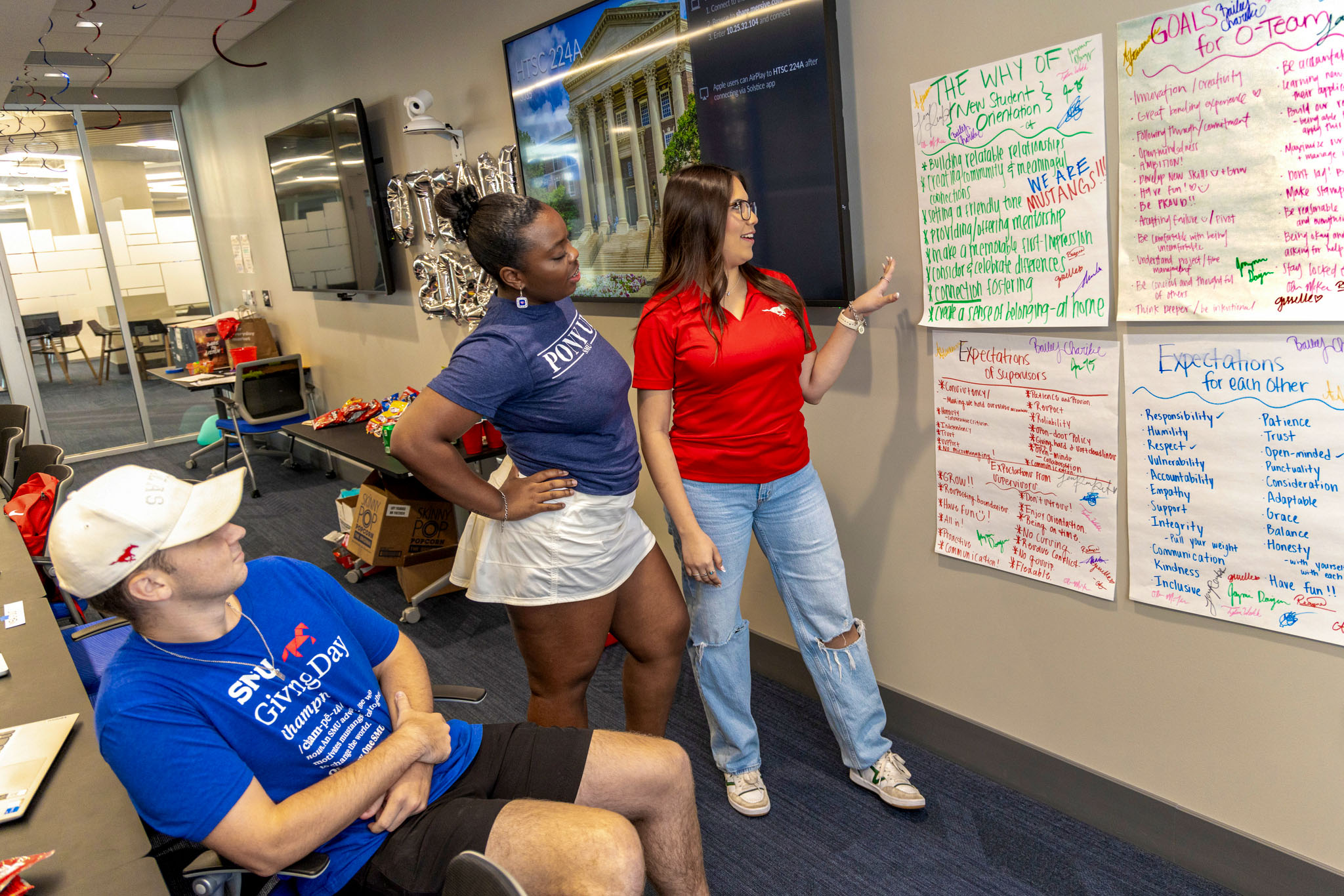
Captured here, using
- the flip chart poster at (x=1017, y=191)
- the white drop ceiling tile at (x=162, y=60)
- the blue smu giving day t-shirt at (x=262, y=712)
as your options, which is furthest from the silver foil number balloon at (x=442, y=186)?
the white drop ceiling tile at (x=162, y=60)

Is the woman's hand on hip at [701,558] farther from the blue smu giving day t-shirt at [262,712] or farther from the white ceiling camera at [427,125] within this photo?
the white ceiling camera at [427,125]

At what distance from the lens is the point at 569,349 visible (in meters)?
1.79

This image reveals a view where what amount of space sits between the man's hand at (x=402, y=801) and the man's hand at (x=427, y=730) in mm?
29

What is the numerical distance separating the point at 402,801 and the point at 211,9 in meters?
5.00

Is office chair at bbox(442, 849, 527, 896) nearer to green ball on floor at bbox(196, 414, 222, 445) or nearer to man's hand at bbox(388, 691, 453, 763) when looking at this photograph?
man's hand at bbox(388, 691, 453, 763)

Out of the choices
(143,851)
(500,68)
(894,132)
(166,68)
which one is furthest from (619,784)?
(166,68)

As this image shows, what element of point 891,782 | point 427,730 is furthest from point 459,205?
point 891,782

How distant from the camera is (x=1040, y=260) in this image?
6.15 feet

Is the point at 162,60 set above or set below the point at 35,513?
above

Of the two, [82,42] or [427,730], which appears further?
[82,42]

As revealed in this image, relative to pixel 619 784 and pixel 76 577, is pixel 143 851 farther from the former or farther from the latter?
pixel 619 784

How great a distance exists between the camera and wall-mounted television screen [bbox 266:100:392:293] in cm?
442

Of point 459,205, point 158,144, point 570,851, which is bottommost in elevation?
point 570,851

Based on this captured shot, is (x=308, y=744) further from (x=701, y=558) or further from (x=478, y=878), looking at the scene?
(x=701, y=558)
